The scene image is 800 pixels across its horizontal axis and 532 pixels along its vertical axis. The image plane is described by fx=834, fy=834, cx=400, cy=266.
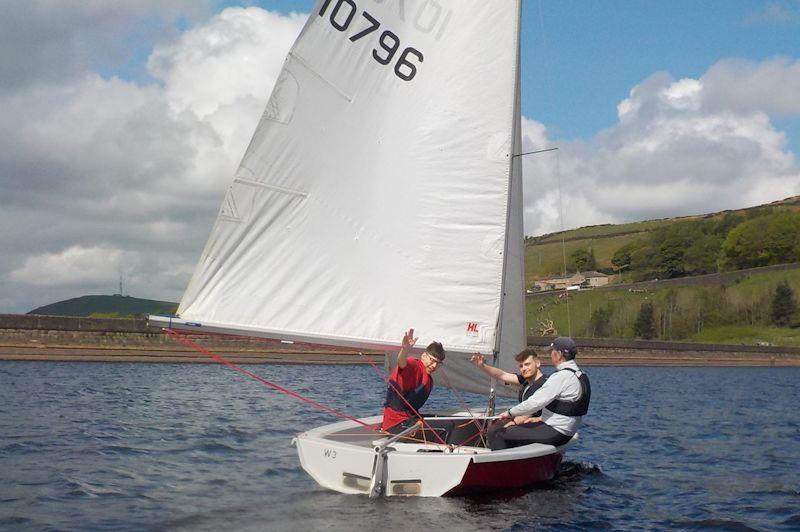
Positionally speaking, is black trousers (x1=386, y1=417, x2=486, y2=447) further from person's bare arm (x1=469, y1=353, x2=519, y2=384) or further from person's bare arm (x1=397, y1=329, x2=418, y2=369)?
person's bare arm (x1=397, y1=329, x2=418, y2=369)

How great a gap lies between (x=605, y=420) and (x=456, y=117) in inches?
541

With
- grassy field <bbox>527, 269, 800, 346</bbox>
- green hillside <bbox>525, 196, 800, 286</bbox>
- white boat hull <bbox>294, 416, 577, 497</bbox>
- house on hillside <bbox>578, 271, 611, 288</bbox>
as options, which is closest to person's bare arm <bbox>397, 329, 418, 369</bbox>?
white boat hull <bbox>294, 416, 577, 497</bbox>

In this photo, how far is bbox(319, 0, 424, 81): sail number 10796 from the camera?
10.8 meters

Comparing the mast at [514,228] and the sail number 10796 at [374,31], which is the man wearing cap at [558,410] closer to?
the mast at [514,228]

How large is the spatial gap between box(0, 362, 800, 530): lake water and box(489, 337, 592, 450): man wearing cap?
738 millimetres

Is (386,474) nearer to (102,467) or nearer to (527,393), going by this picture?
(527,393)

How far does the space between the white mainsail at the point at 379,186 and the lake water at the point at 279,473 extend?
7.13ft

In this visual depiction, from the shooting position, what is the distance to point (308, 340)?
1038cm

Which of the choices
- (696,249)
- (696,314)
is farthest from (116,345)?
(696,249)

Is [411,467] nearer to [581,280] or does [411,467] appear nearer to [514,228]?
[514,228]

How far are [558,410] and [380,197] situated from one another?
3746mm

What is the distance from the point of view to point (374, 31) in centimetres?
1091

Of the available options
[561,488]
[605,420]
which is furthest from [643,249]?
[561,488]

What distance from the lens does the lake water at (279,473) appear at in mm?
9359
